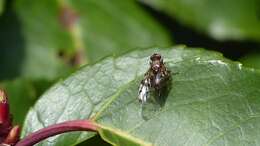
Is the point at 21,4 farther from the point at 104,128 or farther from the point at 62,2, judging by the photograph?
the point at 104,128

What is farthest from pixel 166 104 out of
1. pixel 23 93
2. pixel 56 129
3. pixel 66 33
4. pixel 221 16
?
pixel 221 16

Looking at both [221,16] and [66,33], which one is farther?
[221,16]

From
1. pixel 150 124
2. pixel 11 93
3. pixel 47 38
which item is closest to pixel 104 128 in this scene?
pixel 150 124

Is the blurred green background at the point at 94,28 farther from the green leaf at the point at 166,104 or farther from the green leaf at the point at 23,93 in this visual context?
the green leaf at the point at 166,104

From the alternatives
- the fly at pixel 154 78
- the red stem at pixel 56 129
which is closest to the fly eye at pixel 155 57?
the fly at pixel 154 78

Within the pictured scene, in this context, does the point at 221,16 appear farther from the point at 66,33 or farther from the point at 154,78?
the point at 154,78

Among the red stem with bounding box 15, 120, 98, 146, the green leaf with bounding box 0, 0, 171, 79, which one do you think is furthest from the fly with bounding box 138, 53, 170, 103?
the green leaf with bounding box 0, 0, 171, 79
